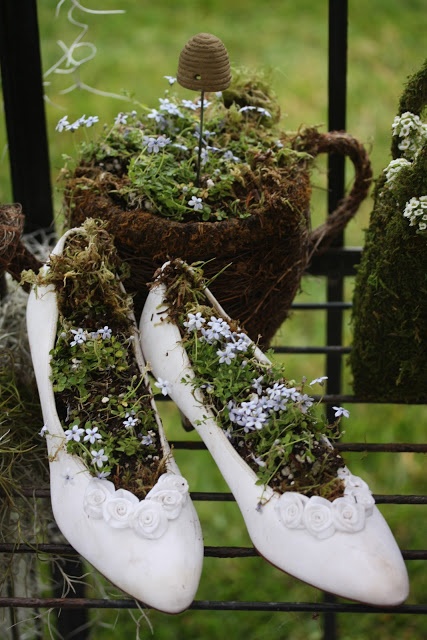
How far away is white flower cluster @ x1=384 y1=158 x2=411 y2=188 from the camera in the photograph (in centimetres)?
98

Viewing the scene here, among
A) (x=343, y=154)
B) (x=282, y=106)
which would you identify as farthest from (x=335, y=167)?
(x=282, y=106)

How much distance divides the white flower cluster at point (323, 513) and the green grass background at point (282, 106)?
0.82 meters

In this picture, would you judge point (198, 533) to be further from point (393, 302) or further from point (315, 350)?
point (315, 350)

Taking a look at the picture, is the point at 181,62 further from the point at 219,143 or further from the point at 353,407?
the point at 353,407

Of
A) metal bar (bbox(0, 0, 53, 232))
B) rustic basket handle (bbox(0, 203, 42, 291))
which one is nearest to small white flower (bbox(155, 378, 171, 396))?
rustic basket handle (bbox(0, 203, 42, 291))

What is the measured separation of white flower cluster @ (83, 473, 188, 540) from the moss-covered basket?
253 mm

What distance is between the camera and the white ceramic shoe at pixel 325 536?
803mm

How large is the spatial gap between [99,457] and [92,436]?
0.8 inches

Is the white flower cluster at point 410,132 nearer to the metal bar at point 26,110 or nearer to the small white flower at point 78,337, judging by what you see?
the small white flower at point 78,337

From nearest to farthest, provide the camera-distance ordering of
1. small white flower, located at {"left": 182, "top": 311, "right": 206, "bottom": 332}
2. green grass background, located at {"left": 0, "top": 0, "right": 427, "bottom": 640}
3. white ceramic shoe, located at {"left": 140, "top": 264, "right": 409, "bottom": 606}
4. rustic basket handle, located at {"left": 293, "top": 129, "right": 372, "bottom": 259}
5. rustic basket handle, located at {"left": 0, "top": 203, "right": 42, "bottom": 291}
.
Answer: white ceramic shoe, located at {"left": 140, "top": 264, "right": 409, "bottom": 606} → small white flower, located at {"left": 182, "top": 311, "right": 206, "bottom": 332} → rustic basket handle, located at {"left": 0, "top": 203, "right": 42, "bottom": 291} → rustic basket handle, located at {"left": 293, "top": 129, "right": 372, "bottom": 259} → green grass background, located at {"left": 0, "top": 0, "right": 427, "bottom": 640}

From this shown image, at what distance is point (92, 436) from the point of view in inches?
34.2

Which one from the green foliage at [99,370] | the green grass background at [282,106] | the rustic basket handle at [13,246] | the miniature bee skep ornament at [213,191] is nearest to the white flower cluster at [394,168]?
the miniature bee skep ornament at [213,191]

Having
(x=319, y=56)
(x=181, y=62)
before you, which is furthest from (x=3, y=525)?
(x=319, y=56)

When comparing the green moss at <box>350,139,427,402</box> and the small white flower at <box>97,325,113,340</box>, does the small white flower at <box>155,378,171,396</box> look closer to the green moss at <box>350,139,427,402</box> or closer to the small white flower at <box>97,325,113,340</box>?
the small white flower at <box>97,325,113,340</box>
